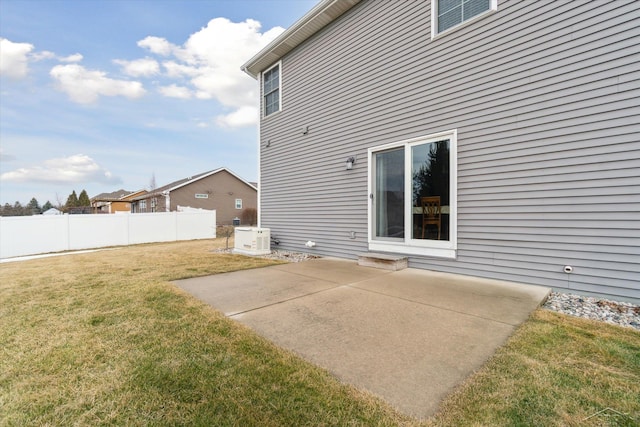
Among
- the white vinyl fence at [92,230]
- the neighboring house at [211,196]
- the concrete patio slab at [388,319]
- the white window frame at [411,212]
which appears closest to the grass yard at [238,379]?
the concrete patio slab at [388,319]

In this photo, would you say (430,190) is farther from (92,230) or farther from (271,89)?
(92,230)

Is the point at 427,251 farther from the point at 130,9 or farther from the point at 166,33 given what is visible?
the point at 166,33

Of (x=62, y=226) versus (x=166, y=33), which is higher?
(x=166, y=33)

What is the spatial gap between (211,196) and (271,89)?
65.4 ft

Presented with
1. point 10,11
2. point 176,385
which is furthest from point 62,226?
point 176,385

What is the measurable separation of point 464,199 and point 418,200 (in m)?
0.76

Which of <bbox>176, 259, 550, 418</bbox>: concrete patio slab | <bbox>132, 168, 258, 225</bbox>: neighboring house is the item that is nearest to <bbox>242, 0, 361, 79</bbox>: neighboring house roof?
<bbox>176, 259, 550, 418</bbox>: concrete patio slab

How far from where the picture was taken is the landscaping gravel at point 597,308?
271cm

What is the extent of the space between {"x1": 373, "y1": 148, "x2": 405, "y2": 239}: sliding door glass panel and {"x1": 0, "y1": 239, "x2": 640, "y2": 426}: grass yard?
9.05ft

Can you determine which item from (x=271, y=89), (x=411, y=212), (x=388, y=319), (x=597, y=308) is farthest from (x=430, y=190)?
(x=271, y=89)

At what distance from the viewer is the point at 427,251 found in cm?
477

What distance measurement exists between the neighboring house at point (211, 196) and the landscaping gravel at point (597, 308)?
936 inches

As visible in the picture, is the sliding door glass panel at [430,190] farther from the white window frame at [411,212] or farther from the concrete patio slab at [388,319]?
the concrete patio slab at [388,319]

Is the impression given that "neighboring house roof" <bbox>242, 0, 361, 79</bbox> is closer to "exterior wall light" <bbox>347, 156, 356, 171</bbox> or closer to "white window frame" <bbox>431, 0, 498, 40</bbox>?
"white window frame" <bbox>431, 0, 498, 40</bbox>
